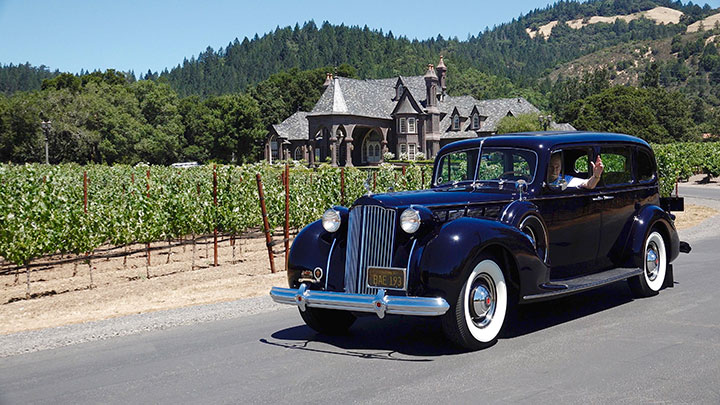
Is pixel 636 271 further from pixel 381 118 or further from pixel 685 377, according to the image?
pixel 381 118

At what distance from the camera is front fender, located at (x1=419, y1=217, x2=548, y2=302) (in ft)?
19.8

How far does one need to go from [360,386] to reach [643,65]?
708 feet

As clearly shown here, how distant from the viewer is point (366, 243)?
6.58 metres

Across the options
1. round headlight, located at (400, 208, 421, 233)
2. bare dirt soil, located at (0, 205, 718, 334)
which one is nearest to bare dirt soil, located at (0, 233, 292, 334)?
bare dirt soil, located at (0, 205, 718, 334)

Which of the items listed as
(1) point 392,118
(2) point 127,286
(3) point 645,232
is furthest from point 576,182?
(1) point 392,118

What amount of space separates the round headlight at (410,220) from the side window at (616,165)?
342 centimetres

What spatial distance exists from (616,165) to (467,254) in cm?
390

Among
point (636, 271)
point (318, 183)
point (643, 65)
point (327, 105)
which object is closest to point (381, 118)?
point (327, 105)

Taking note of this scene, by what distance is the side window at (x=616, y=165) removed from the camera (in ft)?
28.2

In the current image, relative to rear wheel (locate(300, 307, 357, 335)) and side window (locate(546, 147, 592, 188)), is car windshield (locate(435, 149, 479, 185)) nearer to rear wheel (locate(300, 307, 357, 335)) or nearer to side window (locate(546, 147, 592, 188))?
side window (locate(546, 147, 592, 188))

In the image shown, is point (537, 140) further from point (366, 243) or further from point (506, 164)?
point (366, 243)

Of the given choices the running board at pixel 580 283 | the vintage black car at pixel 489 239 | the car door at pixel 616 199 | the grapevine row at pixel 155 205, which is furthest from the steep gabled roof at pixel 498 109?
the running board at pixel 580 283

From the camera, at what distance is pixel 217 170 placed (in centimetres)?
1593

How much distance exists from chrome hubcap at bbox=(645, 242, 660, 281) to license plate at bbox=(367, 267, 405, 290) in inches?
172
